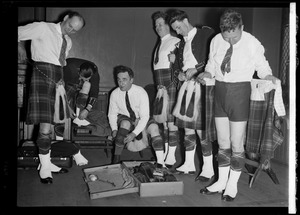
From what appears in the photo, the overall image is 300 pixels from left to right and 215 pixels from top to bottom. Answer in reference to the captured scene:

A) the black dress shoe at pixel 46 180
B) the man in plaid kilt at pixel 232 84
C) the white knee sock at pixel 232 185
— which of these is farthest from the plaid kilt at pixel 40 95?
the white knee sock at pixel 232 185

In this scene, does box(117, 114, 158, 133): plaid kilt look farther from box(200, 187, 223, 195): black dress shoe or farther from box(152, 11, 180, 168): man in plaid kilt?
box(200, 187, 223, 195): black dress shoe

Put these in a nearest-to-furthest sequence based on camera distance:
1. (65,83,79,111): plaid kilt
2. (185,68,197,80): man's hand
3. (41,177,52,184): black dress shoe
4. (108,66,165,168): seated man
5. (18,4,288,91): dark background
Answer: (41,177,52,184): black dress shoe → (185,68,197,80): man's hand → (108,66,165,168): seated man → (65,83,79,111): plaid kilt → (18,4,288,91): dark background

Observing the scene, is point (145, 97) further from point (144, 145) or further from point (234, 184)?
point (234, 184)

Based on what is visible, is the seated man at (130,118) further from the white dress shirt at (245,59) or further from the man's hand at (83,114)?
the white dress shirt at (245,59)

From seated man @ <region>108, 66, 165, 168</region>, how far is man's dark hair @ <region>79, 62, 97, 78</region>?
0.40 metres

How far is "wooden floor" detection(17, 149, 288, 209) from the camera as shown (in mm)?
2270

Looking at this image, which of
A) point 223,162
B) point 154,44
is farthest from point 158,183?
point 154,44

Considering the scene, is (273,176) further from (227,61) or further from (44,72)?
(44,72)

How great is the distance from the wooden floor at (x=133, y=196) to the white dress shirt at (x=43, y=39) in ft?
3.10

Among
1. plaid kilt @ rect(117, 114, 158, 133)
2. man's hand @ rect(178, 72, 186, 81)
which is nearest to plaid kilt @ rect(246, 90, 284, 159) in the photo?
man's hand @ rect(178, 72, 186, 81)

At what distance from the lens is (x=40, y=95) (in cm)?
265

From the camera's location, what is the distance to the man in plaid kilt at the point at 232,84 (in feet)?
A: 7.50

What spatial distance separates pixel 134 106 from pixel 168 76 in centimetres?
42
